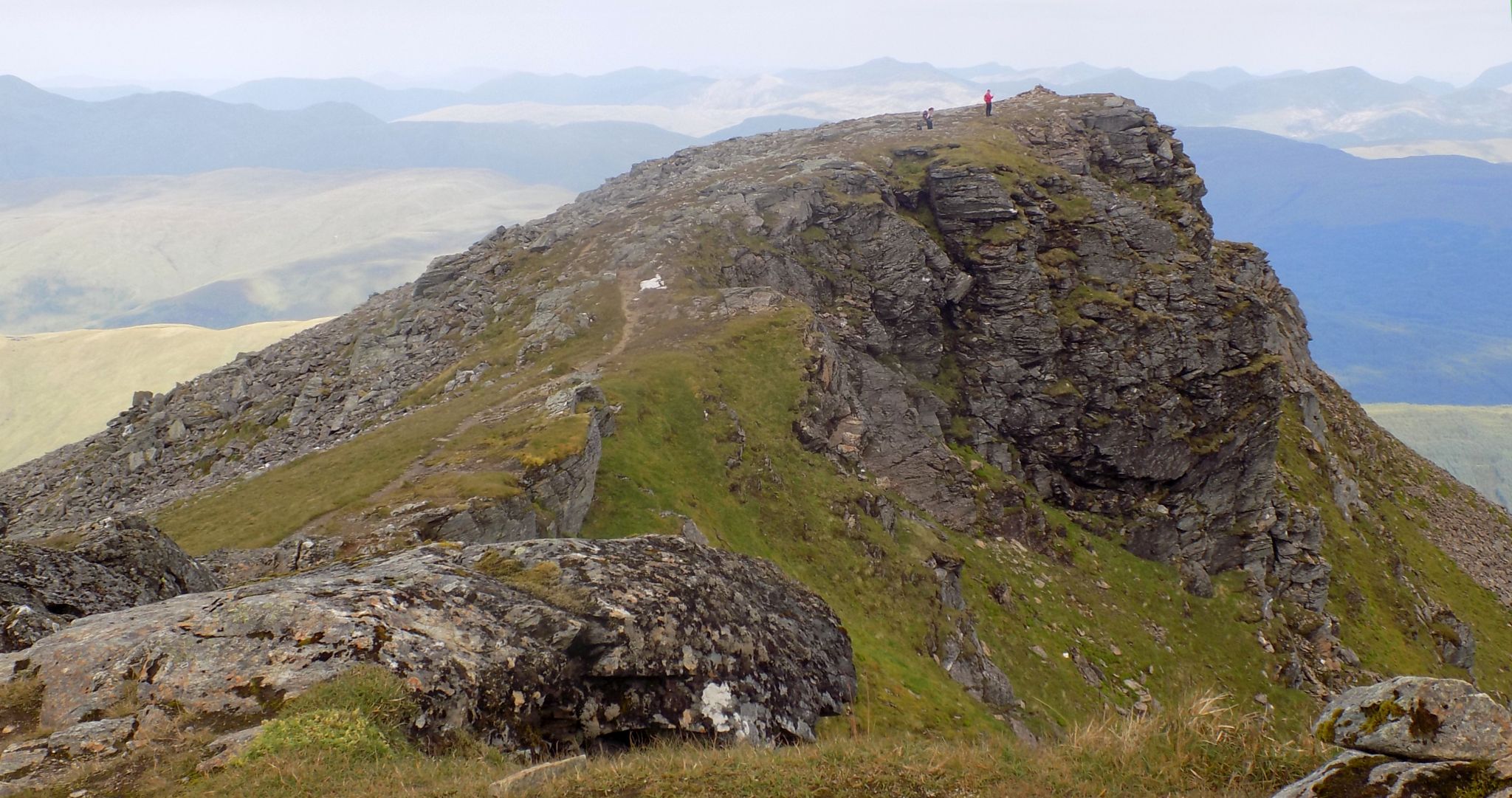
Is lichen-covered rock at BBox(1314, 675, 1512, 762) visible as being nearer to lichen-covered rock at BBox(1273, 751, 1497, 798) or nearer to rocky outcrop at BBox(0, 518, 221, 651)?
lichen-covered rock at BBox(1273, 751, 1497, 798)

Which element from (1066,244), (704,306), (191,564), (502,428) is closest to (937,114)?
(1066,244)

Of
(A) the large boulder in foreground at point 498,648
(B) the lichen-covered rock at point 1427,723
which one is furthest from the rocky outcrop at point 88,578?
(B) the lichen-covered rock at point 1427,723

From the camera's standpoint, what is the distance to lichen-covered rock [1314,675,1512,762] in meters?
8.73

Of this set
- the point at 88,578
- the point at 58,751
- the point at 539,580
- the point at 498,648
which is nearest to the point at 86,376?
the point at 88,578

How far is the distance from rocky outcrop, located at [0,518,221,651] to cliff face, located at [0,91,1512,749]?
323 inches

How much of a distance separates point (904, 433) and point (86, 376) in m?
222

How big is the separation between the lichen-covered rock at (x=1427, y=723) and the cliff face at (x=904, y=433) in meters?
16.6

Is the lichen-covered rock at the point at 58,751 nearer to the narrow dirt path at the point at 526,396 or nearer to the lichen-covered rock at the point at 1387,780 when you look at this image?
the lichen-covered rock at the point at 1387,780

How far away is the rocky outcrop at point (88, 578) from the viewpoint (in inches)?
539

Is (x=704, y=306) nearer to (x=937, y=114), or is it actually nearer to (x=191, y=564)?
(x=191, y=564)

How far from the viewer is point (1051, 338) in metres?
62.8

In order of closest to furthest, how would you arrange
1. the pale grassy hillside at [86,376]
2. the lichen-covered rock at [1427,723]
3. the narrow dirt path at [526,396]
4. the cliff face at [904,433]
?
the lichen-covered rock at [1427,723] < the narrow dirt path at [526,396] < the cliff face at [904,433] < the pale grassy hillside at [86,376]

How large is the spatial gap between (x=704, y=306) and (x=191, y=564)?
37154mm

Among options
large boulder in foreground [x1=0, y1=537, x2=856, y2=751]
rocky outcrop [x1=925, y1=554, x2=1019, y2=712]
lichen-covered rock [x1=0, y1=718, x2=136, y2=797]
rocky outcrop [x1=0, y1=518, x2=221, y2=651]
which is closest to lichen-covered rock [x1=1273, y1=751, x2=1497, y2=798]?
large boulder in foreground [x1=0, y1=537, x2=856, y2=751]
